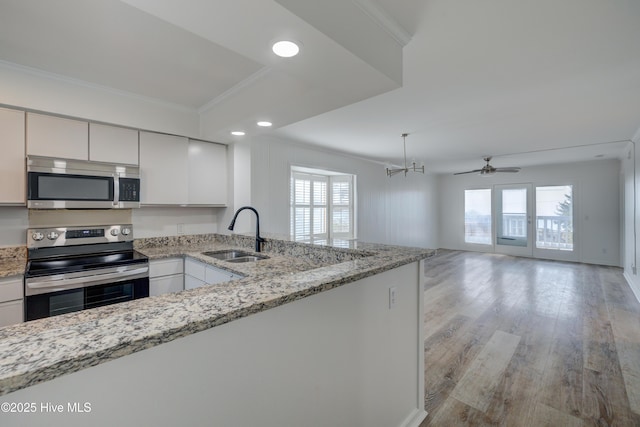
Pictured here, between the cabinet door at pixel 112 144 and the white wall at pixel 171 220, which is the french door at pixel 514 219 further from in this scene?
the cabinet door at pixel 112 144

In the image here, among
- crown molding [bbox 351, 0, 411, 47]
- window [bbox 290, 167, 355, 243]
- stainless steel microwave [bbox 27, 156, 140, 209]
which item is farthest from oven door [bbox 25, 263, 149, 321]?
crown molding [bbox 351, 0, 411, 47]

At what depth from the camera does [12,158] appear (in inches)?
84.4

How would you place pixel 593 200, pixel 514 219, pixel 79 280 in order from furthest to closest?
pixel 514 219 < pixel 593 200 < pixel 79 280

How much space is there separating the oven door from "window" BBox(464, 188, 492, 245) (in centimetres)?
833

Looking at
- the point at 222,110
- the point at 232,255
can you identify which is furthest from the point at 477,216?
the point at 222,110

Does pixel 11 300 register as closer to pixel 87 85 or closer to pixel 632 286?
pixel 87 85

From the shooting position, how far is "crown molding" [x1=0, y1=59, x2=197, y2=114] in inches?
83.4

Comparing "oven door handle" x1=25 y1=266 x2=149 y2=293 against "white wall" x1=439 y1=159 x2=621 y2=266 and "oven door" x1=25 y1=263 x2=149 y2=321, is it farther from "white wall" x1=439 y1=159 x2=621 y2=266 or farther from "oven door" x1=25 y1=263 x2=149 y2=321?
"white wall" x1=439 y1=159 x2=621 y2=266

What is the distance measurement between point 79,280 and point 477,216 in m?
8.83

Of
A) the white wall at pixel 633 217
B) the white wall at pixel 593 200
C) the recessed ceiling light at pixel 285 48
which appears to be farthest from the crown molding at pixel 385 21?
the white wall at pixel 593 200

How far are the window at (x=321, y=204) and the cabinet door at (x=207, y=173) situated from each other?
4.42 feet

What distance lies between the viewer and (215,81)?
2.37 m

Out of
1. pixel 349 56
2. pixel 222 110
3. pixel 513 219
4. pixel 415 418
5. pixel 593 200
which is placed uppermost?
pixel 222 110

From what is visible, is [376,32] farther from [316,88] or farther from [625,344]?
[625,344]
